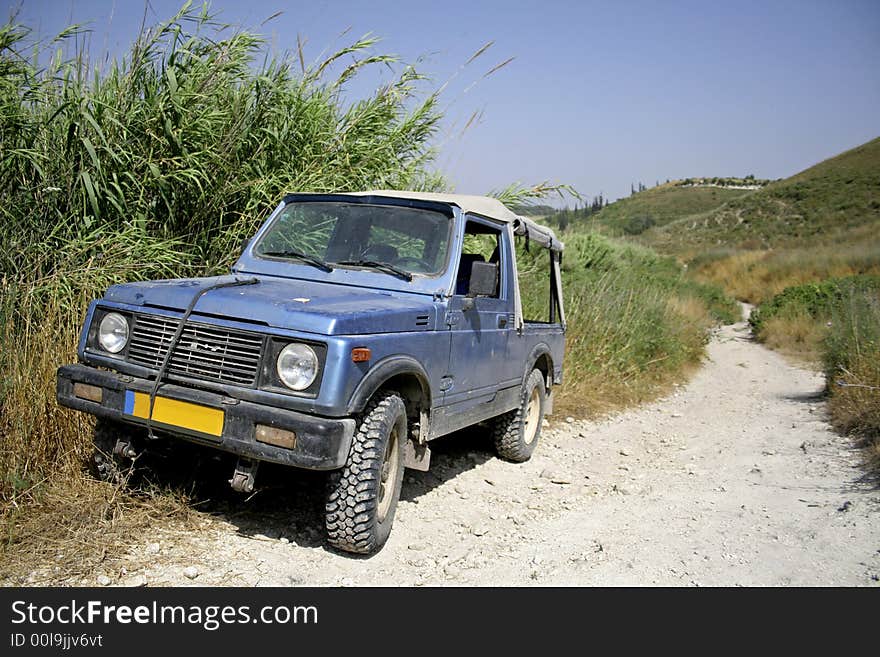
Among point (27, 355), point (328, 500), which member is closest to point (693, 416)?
point (328, 500)

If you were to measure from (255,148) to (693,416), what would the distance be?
20.1ft

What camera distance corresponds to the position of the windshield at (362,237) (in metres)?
4.80

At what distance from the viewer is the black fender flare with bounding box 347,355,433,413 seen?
143 inches

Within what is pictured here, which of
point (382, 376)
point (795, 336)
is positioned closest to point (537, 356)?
point (382, 376)

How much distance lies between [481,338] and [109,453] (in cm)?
239

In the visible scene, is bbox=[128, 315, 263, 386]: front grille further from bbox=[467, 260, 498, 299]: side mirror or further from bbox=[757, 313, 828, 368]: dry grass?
bbox=[757, 313, 828, 368]: dry grass

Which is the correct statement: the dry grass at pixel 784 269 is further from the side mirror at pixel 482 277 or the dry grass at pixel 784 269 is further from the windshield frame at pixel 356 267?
the windshield frame at pixel 356 267

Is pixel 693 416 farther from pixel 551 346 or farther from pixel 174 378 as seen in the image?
pixel 174 378

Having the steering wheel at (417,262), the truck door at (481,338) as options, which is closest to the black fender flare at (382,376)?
the truck door at (481,338)

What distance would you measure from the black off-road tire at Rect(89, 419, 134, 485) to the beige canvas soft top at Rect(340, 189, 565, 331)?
2.13 m

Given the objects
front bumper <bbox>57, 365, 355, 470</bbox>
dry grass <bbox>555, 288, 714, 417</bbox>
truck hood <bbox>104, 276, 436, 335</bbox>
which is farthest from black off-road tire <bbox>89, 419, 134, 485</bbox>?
dry grass <bbox>555, 288, 714, 417</bbox>

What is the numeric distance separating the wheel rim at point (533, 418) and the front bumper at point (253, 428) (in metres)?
3.45
